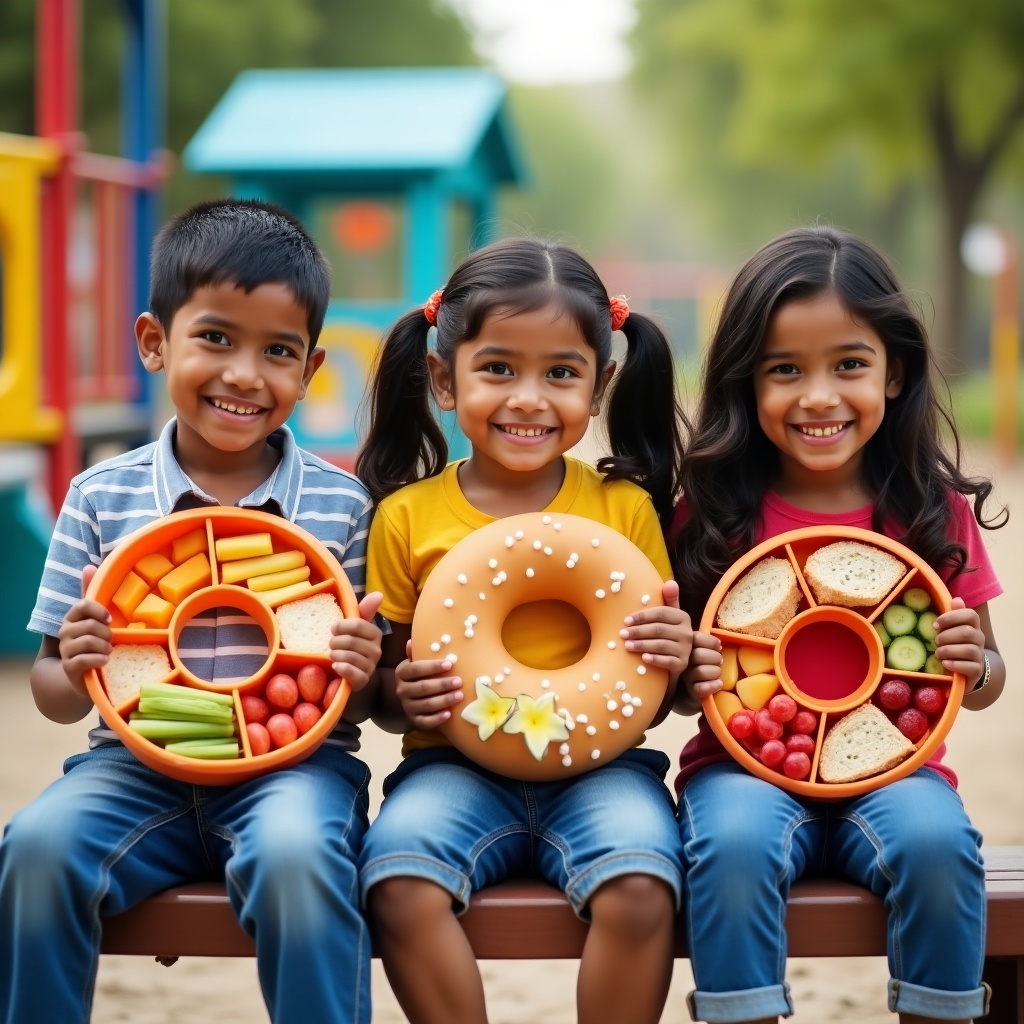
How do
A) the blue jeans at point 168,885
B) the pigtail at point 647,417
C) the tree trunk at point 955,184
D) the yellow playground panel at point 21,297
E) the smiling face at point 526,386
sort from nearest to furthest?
the blue jeans at point 168,885
the smiling face at point 526,386
the pigtail at point 647,417
the yellow playground panel at point 21,297
the tree trunk at point 955,184

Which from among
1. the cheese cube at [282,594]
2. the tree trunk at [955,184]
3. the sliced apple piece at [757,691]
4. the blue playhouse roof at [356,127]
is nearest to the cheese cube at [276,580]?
the cheese cube at [282,594]

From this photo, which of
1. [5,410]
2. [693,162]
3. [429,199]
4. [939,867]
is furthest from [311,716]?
[693,162]

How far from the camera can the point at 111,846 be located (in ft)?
7.63

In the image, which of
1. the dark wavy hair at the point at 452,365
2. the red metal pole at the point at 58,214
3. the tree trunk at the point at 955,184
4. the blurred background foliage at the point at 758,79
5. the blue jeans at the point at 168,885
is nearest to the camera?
the blue jeans at the point at 168,885

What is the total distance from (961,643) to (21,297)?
5.32 metres

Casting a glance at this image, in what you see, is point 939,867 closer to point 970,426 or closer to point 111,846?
point 111,846

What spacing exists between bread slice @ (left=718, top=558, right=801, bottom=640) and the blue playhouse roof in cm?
780

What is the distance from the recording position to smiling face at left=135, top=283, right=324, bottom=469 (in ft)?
8.51

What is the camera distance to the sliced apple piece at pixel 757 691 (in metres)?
2.52

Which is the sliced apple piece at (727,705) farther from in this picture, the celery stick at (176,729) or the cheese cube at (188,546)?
the cheese cube at (188,546)

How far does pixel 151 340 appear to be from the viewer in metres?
2.75

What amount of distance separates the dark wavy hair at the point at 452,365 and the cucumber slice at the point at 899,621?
524mm

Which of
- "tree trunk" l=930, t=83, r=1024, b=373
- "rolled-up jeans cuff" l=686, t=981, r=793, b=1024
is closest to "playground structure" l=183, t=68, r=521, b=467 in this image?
"rolled-up jeans cuff" l=686, t=981, r=793, b=1024

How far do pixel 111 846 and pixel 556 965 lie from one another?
66.4 inches
